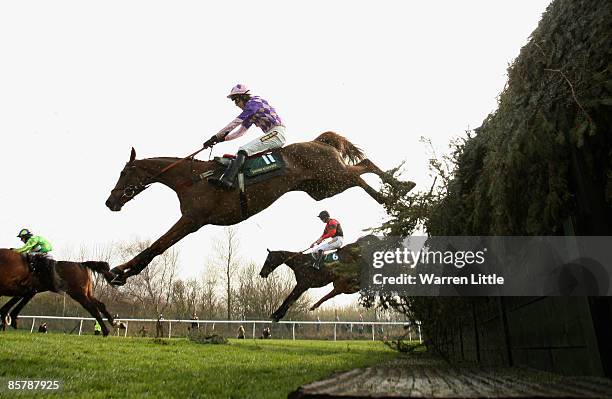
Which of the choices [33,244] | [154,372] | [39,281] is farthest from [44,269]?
[154,372]

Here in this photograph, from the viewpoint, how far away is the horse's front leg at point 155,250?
6594 millimetres

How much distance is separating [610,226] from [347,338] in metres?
24.1

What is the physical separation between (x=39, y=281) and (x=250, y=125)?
9.05 metres

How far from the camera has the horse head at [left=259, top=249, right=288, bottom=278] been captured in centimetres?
1427

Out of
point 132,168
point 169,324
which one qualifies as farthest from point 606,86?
point 169,324

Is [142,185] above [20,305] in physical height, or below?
above

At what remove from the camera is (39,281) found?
12.6 m

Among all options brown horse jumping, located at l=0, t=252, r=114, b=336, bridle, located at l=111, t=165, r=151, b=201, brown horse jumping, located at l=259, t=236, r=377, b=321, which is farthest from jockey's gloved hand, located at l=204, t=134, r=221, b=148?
brown horse jumping, located at l=259, t=236, r=377, b=321

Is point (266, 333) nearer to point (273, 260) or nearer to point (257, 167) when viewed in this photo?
point (273, 260)

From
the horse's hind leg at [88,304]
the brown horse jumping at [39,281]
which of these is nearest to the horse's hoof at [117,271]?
the brown horse jumping at [39,281]

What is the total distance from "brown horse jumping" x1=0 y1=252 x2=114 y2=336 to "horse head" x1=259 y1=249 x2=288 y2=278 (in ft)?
15.0

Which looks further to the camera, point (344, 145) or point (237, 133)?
point (344, 145)

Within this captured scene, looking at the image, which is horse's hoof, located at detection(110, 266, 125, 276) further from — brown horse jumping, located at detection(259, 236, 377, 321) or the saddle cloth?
brown horse jumping, located at detection(259, 236, 377, 321)

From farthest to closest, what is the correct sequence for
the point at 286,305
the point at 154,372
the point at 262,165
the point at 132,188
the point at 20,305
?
the point at 286,305 → the point at 20,305 → the point at 132,188 → the point at 262,165 → the point at 154,372
